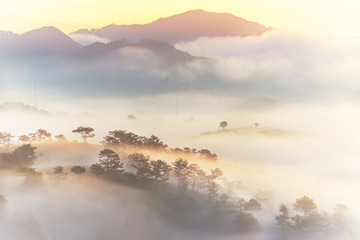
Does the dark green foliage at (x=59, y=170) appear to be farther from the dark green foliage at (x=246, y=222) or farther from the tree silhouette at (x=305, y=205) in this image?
the tree silhouette at (x=305, y=205)

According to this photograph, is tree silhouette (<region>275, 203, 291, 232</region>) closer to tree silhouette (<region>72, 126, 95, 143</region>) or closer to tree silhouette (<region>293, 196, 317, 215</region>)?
tree silhouette (<region>293, 196, 317, 215</region>)

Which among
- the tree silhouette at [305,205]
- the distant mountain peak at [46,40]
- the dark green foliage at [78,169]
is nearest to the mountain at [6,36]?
the distant mountain peak at [46,40]

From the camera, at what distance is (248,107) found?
774cm

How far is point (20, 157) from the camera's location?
783 cm

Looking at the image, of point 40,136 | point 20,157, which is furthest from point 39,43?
point 20,157

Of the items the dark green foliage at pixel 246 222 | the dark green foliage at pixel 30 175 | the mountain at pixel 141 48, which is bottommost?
the dark green foliage at pixel 246 222

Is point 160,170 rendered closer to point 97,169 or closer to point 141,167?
point 141,167

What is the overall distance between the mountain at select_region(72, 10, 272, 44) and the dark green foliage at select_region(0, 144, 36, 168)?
2.23 m

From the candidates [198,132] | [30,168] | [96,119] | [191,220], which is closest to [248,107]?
[198,132]

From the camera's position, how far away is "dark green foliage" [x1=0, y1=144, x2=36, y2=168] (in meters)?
7.82

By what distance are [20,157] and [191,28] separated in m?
3.41

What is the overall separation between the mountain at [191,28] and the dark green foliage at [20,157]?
2.23 meters

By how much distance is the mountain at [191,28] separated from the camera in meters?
7.84

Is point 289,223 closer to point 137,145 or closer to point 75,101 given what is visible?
point 137,145
